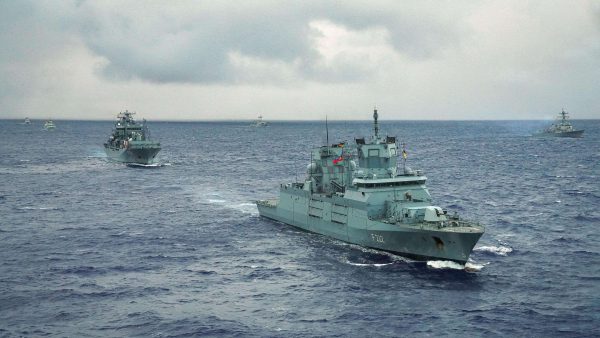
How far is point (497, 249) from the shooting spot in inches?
1823

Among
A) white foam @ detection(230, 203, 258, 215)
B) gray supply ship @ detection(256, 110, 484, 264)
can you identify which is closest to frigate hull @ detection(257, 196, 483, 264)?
gray supply ship @ detection(256, 110, 484, 264)

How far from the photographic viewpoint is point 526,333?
1166 inches

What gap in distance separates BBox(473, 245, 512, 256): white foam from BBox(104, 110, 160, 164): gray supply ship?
3433 inches

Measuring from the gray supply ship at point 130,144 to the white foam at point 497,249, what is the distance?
87.2 m

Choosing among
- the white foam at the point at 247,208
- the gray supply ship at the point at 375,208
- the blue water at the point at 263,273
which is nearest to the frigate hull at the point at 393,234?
the gray supply ship at the point at 375,208

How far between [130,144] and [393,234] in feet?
291

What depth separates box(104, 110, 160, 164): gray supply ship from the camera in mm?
119812

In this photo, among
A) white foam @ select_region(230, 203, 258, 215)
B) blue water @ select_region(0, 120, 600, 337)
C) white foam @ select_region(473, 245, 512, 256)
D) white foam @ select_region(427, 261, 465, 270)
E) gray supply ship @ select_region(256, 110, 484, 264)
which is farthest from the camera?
white foam @ select_region(230, 203, 258, 215)

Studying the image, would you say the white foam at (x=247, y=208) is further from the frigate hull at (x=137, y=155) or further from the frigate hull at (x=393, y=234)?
the frigate hull at (x=137, y=155)

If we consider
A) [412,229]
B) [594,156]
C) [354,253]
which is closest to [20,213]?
[354,253]

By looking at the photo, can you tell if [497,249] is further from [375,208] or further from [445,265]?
[375,208]

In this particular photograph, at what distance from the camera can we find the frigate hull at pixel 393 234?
40.7 m

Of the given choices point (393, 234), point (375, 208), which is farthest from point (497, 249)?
point (375, 208)

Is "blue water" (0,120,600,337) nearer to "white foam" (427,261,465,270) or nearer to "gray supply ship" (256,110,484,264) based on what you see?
"white foam" (427,261,465,270)
